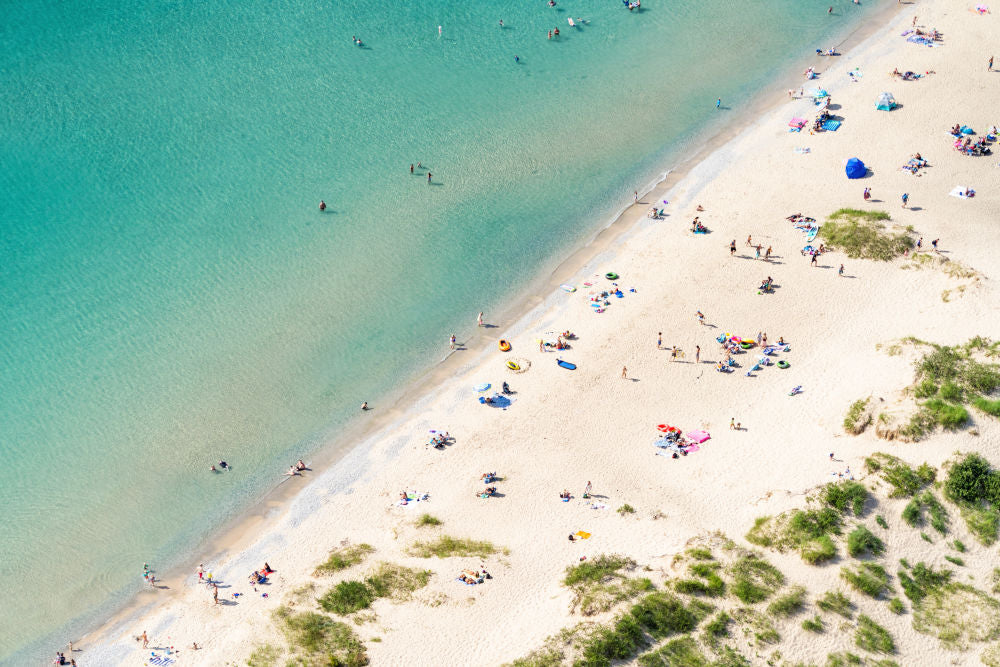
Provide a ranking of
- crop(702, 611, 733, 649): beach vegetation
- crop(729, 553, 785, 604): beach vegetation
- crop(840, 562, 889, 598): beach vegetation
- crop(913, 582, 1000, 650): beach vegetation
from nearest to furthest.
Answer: crop(702, 611, 733, 649): beach vegetation → crop(913, 582, 1000, 650): beach vegetation → crop(729, 553, 785, 604): beach vegetation → crop(840, 562, 889, 598): beach vegetation

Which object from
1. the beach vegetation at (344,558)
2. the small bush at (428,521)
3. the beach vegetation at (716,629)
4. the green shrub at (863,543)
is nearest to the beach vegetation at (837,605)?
the green shrub at (863,543)

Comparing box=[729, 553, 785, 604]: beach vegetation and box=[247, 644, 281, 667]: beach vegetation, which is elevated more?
box=[247, 644, 281, 667]: beach vegetation

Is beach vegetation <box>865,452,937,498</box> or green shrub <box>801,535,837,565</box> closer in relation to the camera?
green shrub <box>801,535,837,565</box>

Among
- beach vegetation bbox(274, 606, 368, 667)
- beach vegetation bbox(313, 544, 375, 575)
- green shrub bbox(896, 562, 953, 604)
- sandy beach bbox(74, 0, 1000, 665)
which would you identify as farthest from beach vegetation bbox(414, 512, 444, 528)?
green shrub bbox(896, 562, 953, 604)

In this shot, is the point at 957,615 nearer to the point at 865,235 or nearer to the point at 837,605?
the point at 837,605

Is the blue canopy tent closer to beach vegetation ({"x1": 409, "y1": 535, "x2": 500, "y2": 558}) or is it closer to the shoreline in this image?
the shoreline

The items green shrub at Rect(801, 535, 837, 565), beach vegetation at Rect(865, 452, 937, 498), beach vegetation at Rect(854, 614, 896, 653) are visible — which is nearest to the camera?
beach vegetation at Rect(854, 614, 896, 653)

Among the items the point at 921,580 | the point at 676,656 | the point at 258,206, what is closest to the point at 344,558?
the point at 676,656

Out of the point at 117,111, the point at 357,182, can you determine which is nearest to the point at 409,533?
the point at 357,182
